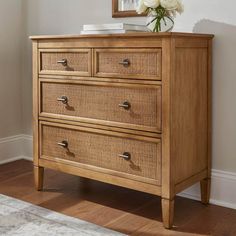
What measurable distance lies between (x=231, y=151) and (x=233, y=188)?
0.21 metres

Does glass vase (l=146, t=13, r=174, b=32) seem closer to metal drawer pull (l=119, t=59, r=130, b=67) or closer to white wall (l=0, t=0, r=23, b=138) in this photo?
metal drawer pull (l=119, t=59, r=130, b=67)

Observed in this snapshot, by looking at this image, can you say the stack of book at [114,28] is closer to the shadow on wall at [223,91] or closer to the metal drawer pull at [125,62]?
the metal drawer pull at [125,62]

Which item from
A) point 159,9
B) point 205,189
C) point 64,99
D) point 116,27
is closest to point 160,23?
point 159,9

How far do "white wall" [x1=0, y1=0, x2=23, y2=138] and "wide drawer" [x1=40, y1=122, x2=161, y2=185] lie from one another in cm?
85

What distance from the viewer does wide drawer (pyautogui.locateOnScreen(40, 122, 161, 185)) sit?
2.07 metres

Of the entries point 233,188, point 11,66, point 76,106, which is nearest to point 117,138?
point 76,106

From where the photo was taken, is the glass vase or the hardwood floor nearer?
the hardwood floor

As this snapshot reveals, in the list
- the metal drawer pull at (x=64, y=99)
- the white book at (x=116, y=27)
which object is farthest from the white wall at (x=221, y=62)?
the metal drawer pull at (x=64, y=99)

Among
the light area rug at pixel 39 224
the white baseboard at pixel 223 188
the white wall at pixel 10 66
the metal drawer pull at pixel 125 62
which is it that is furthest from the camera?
the white wall at pixel 10 66

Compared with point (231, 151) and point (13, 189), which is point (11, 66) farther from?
point (231, 151)

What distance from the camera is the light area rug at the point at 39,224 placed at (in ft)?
6.48

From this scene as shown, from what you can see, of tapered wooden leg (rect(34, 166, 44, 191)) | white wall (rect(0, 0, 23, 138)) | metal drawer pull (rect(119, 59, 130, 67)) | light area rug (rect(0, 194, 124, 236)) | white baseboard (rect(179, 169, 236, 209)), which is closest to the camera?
light area rug (rect(0, 194, 124, 236))

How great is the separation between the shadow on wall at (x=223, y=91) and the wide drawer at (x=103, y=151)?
50cm

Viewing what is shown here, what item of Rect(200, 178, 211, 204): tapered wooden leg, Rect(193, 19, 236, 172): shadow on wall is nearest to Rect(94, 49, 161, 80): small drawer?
Rect(193, 19, 236, 172): shadow on wall
